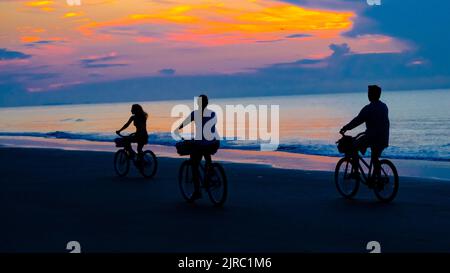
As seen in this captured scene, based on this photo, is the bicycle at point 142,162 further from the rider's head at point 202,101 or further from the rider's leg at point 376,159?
the rider's leg at point 376,159

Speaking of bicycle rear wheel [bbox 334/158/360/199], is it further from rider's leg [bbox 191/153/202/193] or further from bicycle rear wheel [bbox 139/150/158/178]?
bicycle rear wheel [bbox 139/150/158/178]

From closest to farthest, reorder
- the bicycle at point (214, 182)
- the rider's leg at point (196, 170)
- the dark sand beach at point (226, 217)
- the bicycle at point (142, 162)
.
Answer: the dark sand beach at point (226, 217) < the bicycle at point (214, 182) < the rider's leg at point (196, 170) < the bicycle at point (142, 162)

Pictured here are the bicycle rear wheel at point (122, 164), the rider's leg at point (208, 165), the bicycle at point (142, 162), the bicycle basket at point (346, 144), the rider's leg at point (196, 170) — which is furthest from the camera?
the bicycle rear wheel at point (122, 164)

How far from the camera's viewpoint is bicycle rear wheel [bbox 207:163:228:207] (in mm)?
11516

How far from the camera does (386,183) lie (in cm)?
1171

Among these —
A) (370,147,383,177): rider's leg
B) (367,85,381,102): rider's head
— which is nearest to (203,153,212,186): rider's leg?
(370,147,383,177): rider's leg

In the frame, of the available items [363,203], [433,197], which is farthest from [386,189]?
[433,197]

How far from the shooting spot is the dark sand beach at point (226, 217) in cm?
838

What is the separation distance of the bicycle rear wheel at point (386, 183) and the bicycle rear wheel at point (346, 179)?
543mm

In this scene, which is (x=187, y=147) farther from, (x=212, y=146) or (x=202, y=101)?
(x=202, y=101)

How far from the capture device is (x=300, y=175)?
17.6m

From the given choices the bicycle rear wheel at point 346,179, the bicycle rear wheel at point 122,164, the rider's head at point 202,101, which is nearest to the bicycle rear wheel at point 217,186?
the rider's head at point 202,101

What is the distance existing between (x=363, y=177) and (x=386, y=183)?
52cm

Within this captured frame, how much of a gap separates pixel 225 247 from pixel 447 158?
18126 millimetres
